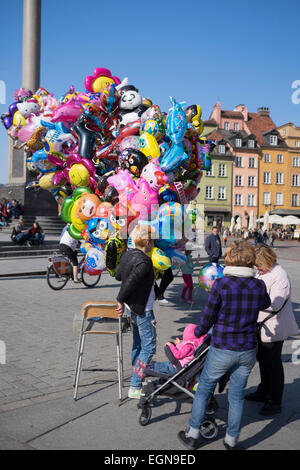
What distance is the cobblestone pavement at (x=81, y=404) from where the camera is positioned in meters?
3.88

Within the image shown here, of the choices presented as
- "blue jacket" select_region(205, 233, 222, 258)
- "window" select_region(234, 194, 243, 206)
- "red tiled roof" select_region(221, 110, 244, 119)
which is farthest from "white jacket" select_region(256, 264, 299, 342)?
"red tiled roof" select_region(221, 110, 244, 119)

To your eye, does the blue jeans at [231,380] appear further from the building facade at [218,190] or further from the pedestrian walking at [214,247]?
the building facade at [218,190]

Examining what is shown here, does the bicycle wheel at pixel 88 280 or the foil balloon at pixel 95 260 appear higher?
the foil balloon at pixel 95 260

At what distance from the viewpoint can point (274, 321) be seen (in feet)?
14.9

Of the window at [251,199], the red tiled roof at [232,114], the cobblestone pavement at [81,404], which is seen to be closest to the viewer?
the cobblestone pavement at [81,404]

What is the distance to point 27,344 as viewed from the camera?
6805 mm

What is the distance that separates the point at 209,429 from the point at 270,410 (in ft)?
2.80

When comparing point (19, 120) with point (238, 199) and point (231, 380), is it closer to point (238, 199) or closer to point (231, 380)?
point (231, 380)

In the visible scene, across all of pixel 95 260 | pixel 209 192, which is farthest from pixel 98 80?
pixel 209 192

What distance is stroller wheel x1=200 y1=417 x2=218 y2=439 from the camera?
3945 mm

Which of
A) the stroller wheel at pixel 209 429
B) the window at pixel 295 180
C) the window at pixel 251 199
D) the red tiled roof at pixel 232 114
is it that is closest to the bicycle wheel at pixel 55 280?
the stroller wheel at pixel 209 429

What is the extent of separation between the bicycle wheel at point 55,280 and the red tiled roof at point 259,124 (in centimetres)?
5239

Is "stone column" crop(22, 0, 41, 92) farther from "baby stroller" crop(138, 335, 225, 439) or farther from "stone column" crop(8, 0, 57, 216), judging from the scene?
"baby stroller" crop(138, 335, 225, 439)

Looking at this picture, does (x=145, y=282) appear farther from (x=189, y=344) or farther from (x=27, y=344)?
(x=27, y=344)
